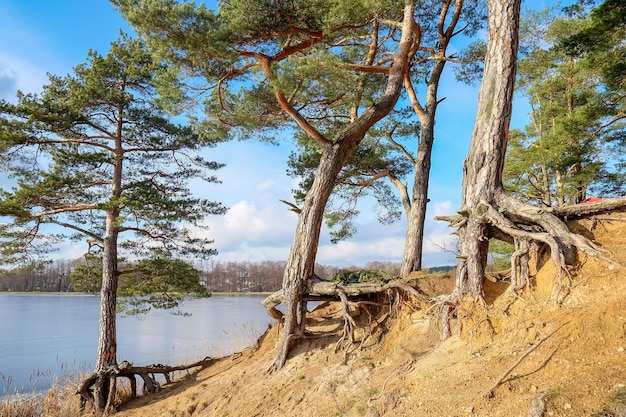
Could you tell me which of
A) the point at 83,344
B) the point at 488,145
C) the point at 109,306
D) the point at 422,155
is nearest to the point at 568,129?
the point at 422,155

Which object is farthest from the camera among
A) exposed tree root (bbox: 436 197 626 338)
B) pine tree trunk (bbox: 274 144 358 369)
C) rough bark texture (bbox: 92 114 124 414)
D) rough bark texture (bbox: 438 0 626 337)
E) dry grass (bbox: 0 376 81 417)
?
rough bark texture (bbox: 92 114 124 414)

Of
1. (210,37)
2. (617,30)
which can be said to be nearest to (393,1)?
(210,37)

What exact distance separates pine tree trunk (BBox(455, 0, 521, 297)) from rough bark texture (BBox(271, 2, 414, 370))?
202 cm

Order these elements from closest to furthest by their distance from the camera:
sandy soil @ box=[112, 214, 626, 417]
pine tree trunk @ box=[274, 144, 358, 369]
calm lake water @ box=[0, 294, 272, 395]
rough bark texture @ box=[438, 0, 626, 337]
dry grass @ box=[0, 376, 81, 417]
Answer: sandy soil @ box=[112, 214, 626, 417]
rough bark texture @ box=[438, 0, 626, 337]
pine tree trunk @ box=[274, 144, 358, 369]
dry grass @ box=[0, 376, 81, 417]
calm lake water @ box=[0, 294, 272, 395]

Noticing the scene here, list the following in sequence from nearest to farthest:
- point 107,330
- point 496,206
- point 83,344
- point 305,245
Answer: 1. point 496,206
2. point 305,245
3. point 107,330
4. point 83,344

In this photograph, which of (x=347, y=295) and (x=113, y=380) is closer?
(x=347, y=295)

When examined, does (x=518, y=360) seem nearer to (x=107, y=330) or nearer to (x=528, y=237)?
(x=528, y=237)

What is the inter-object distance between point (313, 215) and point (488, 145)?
290cm

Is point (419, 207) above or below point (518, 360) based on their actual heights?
above

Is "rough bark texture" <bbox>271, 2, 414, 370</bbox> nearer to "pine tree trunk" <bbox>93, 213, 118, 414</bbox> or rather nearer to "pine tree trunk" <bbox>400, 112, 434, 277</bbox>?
"pine tree trunk" <bbox>400, 112, 434, 277</bbox>

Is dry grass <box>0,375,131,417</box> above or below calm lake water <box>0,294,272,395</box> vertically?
above

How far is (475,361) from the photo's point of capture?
3.69 meters

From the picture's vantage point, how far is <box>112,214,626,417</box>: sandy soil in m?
2.92

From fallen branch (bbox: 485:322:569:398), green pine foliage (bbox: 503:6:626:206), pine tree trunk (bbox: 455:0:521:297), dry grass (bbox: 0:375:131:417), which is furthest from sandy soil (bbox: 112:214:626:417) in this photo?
green pine foliage (bbox: 503:6:626:206)
